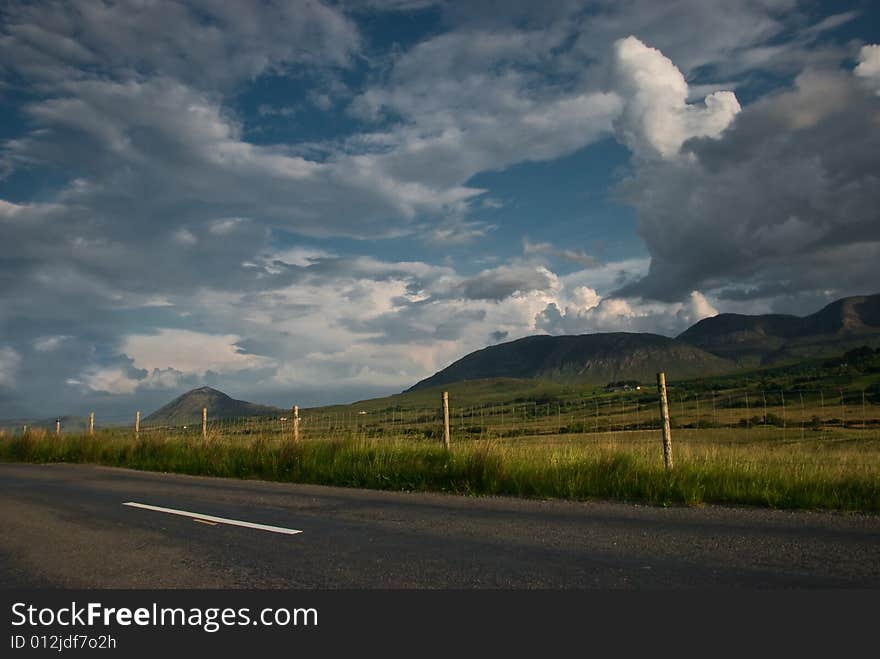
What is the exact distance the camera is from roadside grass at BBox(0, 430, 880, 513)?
33.9 feet

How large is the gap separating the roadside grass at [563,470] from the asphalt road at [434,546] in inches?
36.3

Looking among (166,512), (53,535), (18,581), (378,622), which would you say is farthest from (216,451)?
(378,622)

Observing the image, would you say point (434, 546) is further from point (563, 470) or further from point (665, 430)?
point (665, 430)

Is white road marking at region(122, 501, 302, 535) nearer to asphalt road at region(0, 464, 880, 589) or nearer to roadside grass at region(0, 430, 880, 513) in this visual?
asphalt road at region(0, 464, 880, 589)

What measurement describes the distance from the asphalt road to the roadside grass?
36.3 inches

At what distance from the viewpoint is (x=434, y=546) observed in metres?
7.50

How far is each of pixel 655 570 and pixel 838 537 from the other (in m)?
2.83

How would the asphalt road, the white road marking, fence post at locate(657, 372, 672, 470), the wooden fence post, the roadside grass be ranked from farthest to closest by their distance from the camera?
the wooden fence post → fence post at locate(657, 372, 672, 470) → the roadside grass → the white road marking → the asphalt road

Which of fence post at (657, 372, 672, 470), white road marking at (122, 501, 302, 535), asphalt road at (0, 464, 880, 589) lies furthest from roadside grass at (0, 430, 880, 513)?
white road marking at (122, 501, 302, 535)

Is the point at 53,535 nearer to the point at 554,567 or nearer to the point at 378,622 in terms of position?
the point at 378,622

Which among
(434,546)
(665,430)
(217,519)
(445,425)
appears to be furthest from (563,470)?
(217,519)

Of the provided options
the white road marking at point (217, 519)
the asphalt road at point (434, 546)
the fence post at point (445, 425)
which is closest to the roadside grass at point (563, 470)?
the fence post at point (445, 425)

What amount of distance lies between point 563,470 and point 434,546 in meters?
5.51

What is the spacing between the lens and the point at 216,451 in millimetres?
19547
